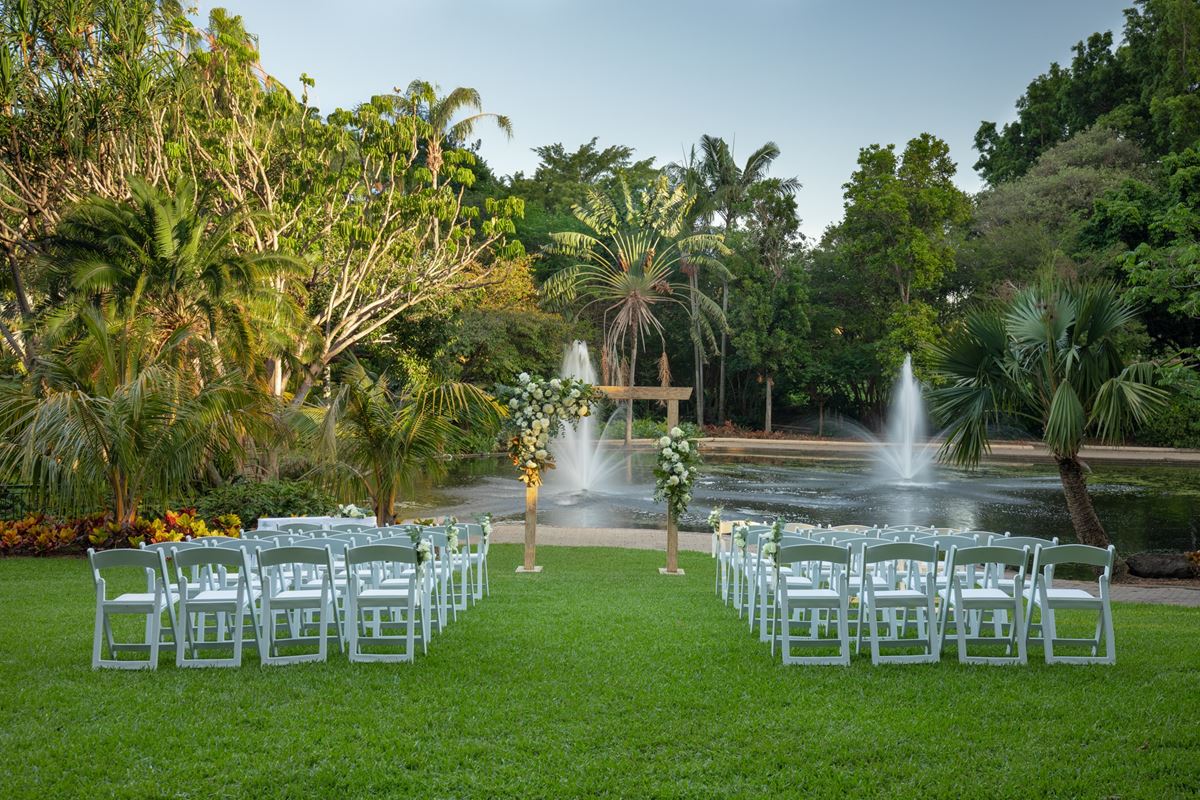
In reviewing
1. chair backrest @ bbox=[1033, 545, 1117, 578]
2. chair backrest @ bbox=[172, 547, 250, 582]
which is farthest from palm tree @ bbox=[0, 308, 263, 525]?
chair backrest @ bbox=[1033, 545, 1117, 578]

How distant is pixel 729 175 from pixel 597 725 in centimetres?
3870

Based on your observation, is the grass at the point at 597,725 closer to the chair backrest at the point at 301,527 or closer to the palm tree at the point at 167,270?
the chair backrest at the point at 301,527

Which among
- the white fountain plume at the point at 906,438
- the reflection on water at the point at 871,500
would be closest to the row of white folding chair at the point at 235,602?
the reflection on water at the point at 871,500

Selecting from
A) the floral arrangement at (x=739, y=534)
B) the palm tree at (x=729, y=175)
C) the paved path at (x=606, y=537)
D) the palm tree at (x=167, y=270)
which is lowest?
the paved path at (x=606, y=537)

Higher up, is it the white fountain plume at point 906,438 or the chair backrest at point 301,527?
the white fountain plume at point 906,438

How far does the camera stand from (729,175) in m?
41.7

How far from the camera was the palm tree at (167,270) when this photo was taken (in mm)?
14906

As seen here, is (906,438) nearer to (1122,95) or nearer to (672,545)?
(672,545)

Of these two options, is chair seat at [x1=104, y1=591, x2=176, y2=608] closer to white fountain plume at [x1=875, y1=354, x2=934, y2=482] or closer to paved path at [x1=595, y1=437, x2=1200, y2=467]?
white fountain plume at [x1=875, y1=354, x2=934, y2=482]

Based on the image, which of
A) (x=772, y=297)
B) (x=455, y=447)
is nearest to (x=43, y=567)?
(x=455, y=447)

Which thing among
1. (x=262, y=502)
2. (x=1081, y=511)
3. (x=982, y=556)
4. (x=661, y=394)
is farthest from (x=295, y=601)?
(x=1081, y=511)

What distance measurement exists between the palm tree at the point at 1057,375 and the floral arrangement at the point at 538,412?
16.3 feet

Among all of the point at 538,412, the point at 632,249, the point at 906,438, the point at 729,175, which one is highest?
the point at 729,175

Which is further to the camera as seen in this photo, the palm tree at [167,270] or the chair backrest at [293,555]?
the palm tree at [167,270]
